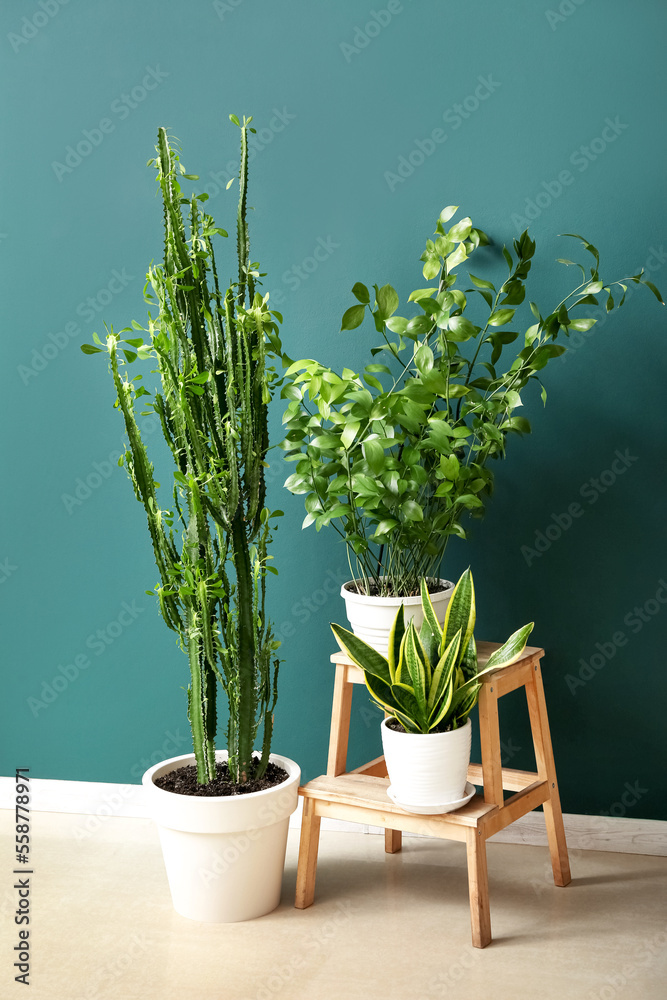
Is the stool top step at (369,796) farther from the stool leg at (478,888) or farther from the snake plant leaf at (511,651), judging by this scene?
the snake plant leaf at (511,651)

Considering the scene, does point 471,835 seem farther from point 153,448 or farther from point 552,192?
point 552,192

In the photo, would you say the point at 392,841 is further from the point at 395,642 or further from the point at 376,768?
the point at 395,642

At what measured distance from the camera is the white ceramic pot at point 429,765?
177 cm

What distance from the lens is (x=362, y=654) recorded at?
1860 mm

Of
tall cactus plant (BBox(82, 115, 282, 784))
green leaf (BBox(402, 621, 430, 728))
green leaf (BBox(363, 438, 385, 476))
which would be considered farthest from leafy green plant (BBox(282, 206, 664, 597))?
green leaf (BBox(402, 621, 430, 728))

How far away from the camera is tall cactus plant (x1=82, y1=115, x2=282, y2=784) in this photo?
188cm

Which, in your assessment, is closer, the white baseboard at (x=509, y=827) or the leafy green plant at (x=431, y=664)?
the leafy green plant at (x=431, y=664)

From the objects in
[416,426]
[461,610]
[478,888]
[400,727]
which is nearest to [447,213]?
[416,426]

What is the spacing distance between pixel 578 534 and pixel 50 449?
1414 millimetres

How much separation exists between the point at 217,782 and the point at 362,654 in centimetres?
44

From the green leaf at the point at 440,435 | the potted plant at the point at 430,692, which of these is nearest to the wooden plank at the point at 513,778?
the potted plant at the point at 430,692

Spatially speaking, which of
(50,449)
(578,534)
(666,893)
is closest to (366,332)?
(578,534)

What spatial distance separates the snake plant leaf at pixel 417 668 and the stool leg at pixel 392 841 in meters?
0.59

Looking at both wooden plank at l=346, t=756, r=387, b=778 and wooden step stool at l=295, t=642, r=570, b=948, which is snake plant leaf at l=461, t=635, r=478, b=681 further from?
wooden plank at l=346, t=756, r=387, b=778
